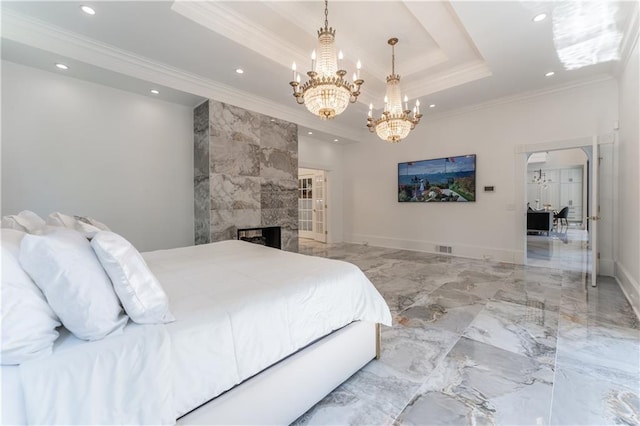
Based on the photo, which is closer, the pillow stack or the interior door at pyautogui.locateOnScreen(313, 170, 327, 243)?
the pillow stack

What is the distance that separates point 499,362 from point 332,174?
19.4 ft

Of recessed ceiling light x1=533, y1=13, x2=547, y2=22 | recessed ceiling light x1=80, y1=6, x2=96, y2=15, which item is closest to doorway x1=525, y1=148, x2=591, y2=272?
recessed ceiling light x1=533, y1=13, x2=547, y2=22

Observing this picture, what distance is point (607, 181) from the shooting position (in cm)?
395

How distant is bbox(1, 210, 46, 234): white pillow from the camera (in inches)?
63.6

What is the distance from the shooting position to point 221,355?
3.78ft

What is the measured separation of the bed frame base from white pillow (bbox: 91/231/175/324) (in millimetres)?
438

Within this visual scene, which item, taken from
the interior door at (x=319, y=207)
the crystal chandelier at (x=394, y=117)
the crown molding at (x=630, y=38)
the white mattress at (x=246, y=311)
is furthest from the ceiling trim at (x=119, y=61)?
the crown molding at (x=630, y=38)

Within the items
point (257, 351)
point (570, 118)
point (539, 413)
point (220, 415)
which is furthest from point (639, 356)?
point (570, 118)

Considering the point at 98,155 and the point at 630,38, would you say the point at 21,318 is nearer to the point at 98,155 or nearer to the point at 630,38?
the point at 98,155

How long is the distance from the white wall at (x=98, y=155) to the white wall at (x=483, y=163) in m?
4.46

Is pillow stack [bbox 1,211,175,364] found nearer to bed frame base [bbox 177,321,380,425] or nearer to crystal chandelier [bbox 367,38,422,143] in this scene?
bed frame base [bbox 177,321,380,425]

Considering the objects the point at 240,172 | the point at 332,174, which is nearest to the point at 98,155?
the point at 240,172

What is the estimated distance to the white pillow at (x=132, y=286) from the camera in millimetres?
1077

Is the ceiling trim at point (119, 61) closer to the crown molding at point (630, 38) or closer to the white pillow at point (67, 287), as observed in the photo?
the white pillow at point (67, 287)
